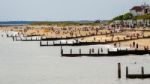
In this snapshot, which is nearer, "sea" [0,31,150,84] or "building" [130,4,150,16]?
"sea" [0,31,150,84]

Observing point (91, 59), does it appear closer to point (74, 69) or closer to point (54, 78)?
point (74, 69)

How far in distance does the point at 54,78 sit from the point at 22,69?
9494mm

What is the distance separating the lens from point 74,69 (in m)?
51.2

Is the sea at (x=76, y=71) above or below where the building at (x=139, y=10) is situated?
below

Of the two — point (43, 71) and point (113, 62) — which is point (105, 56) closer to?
point (113, 62)

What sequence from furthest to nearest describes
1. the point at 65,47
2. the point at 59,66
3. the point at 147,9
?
the point at 147,9 < the point at 65,47 < the point at 59,66

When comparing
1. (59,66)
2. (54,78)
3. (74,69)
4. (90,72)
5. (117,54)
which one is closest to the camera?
(54,78)

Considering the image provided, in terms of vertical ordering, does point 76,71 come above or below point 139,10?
below

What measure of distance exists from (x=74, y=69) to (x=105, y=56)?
28.0 feet

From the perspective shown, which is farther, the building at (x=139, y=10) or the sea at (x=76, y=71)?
the building at (x=139, y=10)

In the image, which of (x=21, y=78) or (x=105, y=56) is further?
(x=105, y=56)

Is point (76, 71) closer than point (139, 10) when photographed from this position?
Yes

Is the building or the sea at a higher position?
the building

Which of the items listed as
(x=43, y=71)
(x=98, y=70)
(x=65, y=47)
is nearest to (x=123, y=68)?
(x=98, y=70)
